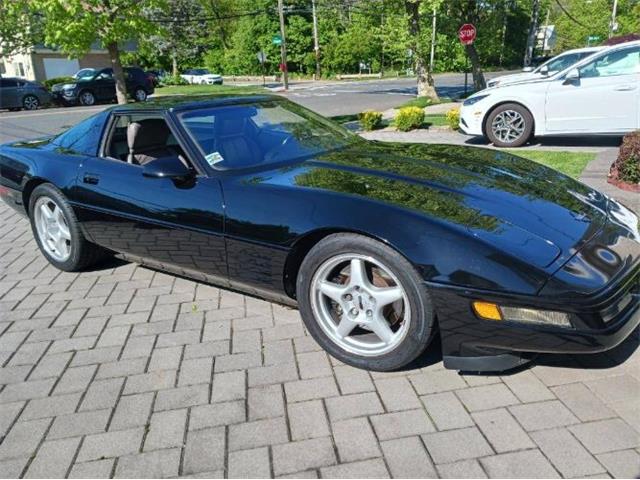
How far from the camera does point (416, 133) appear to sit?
1142cm

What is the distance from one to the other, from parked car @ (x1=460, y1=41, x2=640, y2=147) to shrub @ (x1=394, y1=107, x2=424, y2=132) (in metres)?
2.97

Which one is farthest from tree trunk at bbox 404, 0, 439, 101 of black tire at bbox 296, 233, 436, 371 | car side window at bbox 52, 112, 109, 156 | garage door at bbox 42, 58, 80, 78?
garage door at bbox 42, 58, 80, 78

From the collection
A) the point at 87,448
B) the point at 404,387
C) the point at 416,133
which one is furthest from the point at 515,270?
the point at 416,133

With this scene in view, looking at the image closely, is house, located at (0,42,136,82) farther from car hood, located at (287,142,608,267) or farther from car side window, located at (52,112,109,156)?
car hood, located at (287,142,608,267)

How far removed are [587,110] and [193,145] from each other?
22.3ft

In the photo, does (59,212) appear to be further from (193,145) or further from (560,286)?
(560,286)

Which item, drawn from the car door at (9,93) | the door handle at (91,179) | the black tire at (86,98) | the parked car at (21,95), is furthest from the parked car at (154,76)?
the door handle at (91,179)

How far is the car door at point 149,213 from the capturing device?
3.16 m

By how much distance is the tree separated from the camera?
9227 mm

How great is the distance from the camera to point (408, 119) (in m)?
11.5

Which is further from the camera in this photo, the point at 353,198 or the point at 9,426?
the point at 353,198

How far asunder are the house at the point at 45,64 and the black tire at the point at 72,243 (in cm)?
3842

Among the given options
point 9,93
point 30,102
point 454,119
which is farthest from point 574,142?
point 30,102

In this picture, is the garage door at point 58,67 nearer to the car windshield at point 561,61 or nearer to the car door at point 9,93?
the car door at point 9,93
